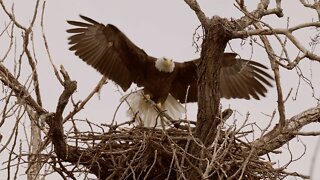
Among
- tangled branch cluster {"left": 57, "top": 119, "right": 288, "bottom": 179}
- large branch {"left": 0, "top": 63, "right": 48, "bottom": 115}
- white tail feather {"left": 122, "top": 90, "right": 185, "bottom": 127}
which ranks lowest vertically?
tangled branch cluster {"left": 57, "top": 119, "right": 288, "bottom": 179}

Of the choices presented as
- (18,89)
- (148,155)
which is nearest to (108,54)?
(148,155)

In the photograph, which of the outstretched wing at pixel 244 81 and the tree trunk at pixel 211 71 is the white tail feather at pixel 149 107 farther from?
the tree trunk at pixel 211 71

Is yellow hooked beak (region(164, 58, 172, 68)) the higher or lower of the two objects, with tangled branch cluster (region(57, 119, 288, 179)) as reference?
higher

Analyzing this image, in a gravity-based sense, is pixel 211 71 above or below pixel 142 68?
below

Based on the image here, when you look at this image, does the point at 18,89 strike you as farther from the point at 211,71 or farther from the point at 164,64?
the point at 164,64

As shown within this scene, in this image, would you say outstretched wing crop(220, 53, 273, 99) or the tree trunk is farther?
outstretched wing crop(220, 53, 273, 99)

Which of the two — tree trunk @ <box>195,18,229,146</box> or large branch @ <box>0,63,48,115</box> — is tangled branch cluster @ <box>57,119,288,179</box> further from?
large branch @ <box>0,63,48,115</box>

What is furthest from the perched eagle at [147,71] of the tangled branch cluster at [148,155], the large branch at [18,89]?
the large branch at [18,89]

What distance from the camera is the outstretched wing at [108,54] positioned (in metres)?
7.31

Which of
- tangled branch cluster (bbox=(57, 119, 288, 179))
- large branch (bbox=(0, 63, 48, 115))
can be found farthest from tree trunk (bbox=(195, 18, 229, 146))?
large branch (bbox=(0, 63, 48, 115))

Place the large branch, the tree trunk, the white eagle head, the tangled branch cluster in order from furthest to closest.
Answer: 1. the white eagle head
2. the tangled branch cluster
3. the tree trunk
4. the large branch

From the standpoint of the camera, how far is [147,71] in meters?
7.47

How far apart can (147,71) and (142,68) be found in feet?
0.21

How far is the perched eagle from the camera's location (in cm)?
732
